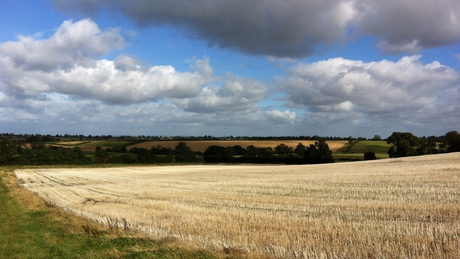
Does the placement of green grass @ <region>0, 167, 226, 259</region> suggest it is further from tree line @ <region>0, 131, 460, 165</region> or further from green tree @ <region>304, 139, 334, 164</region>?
green tree @ <region>304, 139, 334, 164</region>

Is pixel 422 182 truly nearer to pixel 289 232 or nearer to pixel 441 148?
pixel 289 232

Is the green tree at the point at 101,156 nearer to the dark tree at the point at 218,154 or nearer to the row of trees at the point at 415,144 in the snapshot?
the dark tree at the point at 218,154

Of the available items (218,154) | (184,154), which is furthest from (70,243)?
(218,154)

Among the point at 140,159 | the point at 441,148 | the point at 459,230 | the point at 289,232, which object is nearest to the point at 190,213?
the point at 289,232

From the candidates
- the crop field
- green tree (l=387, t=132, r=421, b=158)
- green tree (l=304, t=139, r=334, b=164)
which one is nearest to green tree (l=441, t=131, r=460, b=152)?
green tree (l=387, t=132, r=421, b=158)

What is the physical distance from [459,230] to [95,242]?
35.9ft

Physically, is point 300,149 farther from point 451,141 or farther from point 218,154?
point 451,141

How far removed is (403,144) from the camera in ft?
298

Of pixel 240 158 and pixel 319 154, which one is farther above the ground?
pixel 319 154

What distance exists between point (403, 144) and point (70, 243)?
99236 millimetres

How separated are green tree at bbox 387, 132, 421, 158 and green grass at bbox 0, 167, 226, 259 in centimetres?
9733

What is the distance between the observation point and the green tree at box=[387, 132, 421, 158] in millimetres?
91062

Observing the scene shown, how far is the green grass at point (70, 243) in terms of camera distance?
8547 millimetres

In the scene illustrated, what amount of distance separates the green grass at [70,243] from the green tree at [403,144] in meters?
97.3
